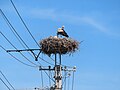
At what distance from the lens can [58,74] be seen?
3553 cm

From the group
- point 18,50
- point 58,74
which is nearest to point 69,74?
point 58,74

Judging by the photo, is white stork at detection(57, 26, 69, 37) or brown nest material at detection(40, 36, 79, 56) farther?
white stork at detection(57, 26, 69, 37)

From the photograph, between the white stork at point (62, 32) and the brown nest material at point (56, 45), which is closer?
the brown nest material at point (56, 45)

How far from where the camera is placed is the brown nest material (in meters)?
35.3

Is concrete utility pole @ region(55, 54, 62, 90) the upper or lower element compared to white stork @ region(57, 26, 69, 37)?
lower

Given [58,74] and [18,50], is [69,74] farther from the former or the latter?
[18,50]

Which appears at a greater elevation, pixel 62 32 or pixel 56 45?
pixel 62 32

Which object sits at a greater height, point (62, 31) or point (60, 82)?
point (62, 31)

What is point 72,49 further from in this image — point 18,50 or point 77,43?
point 18,50

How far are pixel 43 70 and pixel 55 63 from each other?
0.77 m

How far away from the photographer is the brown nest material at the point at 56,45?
3528 centimetres

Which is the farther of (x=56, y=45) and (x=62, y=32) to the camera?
(x=62, y=32)

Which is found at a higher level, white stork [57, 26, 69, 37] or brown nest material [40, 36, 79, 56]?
white stork [57, 26, 69, 37]

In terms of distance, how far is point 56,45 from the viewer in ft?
116
